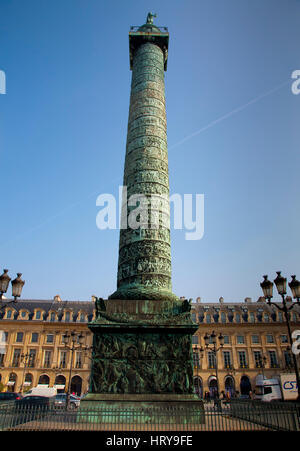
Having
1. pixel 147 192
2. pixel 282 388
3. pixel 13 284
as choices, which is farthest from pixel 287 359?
pixel 13 284

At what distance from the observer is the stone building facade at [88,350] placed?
33.3m

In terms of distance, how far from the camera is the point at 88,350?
34094mm

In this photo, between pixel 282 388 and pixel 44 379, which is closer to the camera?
pixel 282 388

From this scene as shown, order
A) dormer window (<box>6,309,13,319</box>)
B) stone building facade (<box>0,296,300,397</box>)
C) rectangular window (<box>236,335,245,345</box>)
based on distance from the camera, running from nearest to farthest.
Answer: stone building facade (<box>0,296,300,397</box>) < rectangular window (<box>236,335,245,345</box>) < dormer window (<box>6,309,13,319</box>)

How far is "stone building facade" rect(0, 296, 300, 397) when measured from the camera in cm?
3328

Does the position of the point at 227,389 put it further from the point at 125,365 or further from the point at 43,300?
the point at 125,365

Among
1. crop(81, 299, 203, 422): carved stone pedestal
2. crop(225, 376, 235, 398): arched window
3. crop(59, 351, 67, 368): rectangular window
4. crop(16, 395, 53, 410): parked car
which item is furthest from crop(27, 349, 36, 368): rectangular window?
crop(81, 299, 203, 422): carved stone pedestal

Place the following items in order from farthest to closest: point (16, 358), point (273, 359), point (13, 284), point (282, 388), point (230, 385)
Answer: point (273, 359) < point (16, 358) < point (230, 385) < point (282, 388) < point (13, 284)

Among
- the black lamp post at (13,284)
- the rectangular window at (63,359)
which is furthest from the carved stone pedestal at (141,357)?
the rectangular window at (63,359)

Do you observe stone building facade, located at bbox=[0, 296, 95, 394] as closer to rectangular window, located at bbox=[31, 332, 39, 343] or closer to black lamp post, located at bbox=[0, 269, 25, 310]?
rectangular window, located at bbox=[31, 332, 39, 343]

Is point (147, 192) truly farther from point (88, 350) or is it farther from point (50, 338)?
point (50, 338)

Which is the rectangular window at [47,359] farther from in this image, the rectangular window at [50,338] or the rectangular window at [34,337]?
the rectangular window at [34,337]

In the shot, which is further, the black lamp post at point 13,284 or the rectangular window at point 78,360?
the rectangular window at point 78,360
